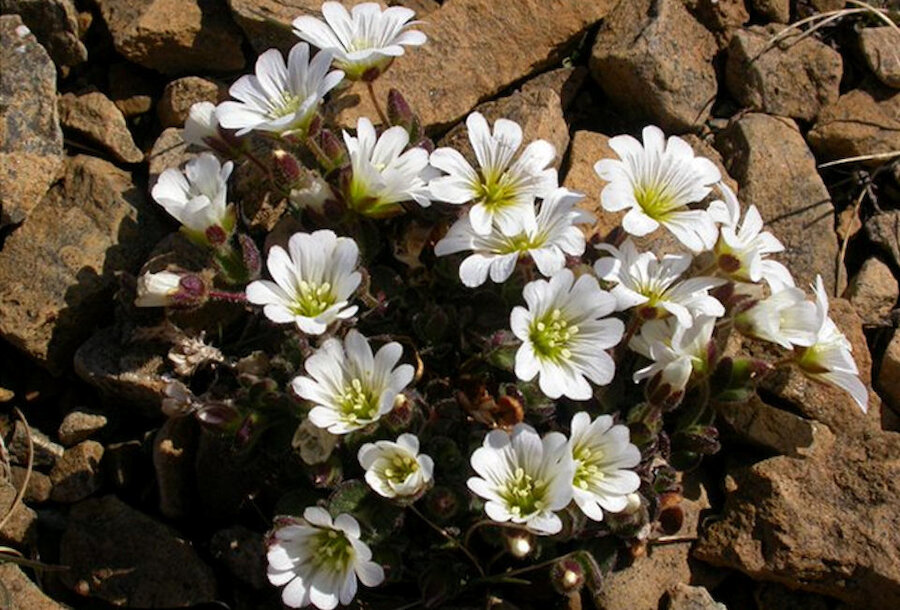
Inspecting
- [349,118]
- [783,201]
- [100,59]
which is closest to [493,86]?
[349,118]

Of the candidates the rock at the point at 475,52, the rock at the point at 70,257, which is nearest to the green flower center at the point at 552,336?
the rock at the point at 475,52

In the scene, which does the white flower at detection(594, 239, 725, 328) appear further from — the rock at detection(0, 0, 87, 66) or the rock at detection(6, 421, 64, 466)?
the rock at detection(0, 0, 87, 66)

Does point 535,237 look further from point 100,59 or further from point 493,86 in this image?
point 100,59

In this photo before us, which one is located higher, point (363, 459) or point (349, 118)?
point (349, 118)

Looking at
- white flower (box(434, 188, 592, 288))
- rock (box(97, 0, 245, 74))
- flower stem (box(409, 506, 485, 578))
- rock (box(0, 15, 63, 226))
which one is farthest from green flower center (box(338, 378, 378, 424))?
rock (box(97, 0, 245, 74))

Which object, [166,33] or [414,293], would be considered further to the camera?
[166,33]
